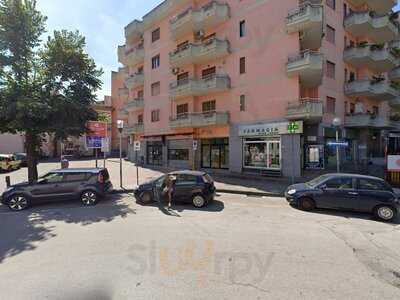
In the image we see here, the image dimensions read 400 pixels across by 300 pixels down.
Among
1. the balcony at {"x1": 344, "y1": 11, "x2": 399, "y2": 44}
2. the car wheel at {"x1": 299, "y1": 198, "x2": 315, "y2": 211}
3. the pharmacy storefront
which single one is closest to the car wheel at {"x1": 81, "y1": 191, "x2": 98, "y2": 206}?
the car wheel at {"x1": 299, "y1": 198, "x2": 315, "y2": 211}

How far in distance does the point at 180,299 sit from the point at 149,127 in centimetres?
2821

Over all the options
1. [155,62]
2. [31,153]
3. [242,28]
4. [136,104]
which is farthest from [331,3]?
[31,153]

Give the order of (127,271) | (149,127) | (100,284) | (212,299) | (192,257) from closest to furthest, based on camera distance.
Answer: (212,299) < (100,284) < (127,271) < (192,257) < (149,127)

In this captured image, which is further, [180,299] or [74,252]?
[74,252]

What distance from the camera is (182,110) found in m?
26.8

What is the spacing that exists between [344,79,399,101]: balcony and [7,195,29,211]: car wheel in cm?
2355

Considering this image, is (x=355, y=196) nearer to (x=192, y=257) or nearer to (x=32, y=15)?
(x=192, y=257)

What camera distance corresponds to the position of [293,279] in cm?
489

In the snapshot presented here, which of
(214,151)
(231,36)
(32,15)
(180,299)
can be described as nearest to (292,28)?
(231,36)

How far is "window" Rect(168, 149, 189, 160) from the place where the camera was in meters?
26.8

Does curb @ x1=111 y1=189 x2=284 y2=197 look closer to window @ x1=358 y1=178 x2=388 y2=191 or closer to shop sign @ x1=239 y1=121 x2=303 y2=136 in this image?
window @ x1=358 y1=178 x2=388 y2=191

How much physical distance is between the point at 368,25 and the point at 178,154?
65.9 feet

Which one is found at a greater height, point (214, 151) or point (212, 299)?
point (214, 151)

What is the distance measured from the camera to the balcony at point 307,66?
1723cm
